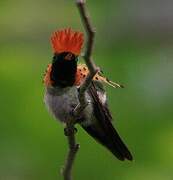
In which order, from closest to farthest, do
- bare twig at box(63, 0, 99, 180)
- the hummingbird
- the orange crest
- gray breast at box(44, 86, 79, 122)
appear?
bare twig at box(63, 0, 99, 180)
the orange crest
the hummingbird
gray breast at box(44, 86, 79, 122)

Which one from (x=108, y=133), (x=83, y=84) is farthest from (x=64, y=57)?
(x=108, y=133)

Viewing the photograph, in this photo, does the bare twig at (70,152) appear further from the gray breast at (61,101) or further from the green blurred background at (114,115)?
the green blurred background at (114,115)

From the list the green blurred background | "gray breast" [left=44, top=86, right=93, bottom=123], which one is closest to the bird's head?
"gray breast" [left=44, top=86, right=93, bottom=123]

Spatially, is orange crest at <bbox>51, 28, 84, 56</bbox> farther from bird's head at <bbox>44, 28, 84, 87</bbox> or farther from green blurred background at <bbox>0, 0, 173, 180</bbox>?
green blurred background at <bbox>0, 0, 173, 180</bbox>

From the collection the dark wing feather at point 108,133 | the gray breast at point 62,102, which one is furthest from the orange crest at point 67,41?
the dark wing feather at point 108,133

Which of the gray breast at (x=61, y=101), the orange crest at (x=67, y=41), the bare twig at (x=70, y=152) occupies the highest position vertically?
the gray breast at (x=61, y=101)

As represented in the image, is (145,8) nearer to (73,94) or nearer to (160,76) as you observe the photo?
(160,76)

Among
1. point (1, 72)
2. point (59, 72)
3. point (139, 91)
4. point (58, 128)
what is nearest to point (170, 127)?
point (139, 91)

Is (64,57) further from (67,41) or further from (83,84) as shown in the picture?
(83,84)
